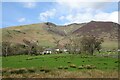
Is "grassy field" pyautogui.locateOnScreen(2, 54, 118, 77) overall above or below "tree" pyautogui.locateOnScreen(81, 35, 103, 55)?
below

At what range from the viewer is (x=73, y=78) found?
80.0ft

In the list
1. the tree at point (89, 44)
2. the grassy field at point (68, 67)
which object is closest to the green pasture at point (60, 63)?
the grassy field at point (68, 67)

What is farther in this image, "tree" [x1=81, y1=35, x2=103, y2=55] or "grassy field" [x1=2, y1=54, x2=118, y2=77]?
"tree" [x1=81, y1=35, x2=103, y2=55]

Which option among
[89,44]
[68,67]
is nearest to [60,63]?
[68,67]

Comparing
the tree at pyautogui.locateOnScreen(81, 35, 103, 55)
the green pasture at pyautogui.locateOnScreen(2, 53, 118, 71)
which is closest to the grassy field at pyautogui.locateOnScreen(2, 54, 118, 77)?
the green pasture at pyautogui.locateOnScreen(2, 53, 118, 71)

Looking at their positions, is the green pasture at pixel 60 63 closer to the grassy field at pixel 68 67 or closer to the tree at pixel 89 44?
the grassy field at pixel 68 67

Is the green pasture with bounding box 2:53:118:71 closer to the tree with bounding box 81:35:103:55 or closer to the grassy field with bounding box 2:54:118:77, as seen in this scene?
the grassy field with bounding box 2:54:118:77

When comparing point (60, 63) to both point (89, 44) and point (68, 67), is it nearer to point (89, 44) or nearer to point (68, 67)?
point (68, 67)

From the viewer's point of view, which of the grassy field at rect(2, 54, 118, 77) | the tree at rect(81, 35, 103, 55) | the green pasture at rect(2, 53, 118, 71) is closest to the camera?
the grassy field at rect(2, 54, 118, 77)

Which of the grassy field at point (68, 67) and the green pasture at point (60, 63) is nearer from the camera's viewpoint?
the grassy field at point (68, 67)

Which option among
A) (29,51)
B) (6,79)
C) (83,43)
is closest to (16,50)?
(29,51)

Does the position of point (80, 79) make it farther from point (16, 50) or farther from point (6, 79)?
point (16, 50)

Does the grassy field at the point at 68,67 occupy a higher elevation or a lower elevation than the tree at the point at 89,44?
lower

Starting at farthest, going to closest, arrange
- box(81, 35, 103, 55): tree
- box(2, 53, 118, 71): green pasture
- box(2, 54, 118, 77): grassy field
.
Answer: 1. box(81, 35, 103, 55): tree
2. box(2, 53, 118, 71): green pasture
3. box(2, 54, 118, 77): grassy field
